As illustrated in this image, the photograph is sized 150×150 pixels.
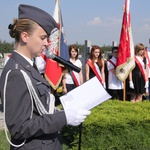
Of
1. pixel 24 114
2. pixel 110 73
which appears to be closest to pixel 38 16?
pixel 24 114

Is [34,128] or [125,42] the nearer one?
[34,128]

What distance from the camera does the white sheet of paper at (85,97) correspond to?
65.9 inches

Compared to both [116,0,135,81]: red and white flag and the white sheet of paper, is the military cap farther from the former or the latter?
[116,0,135,81]: red and white flag

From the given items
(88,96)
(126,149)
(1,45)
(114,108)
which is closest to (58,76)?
(114,108)

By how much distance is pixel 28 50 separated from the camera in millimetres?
1538

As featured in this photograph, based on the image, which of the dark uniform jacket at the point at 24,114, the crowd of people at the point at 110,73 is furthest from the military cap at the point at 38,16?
the crowd of people at the point at 110,73

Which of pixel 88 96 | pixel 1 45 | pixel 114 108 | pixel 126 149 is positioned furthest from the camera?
pixel 1 45

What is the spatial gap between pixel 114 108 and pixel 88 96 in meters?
2.85

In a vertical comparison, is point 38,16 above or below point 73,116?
above

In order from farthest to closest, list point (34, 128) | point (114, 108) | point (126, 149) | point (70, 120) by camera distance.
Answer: point (114, 108)
point (126, 149)
point (70, 120)
point (34, 128)

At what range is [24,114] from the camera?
4.60 feet

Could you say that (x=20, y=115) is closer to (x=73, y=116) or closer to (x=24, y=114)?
(x=24, y=114)

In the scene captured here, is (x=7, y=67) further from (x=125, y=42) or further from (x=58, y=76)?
(x=125, y=42)

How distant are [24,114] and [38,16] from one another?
0.54 metres
